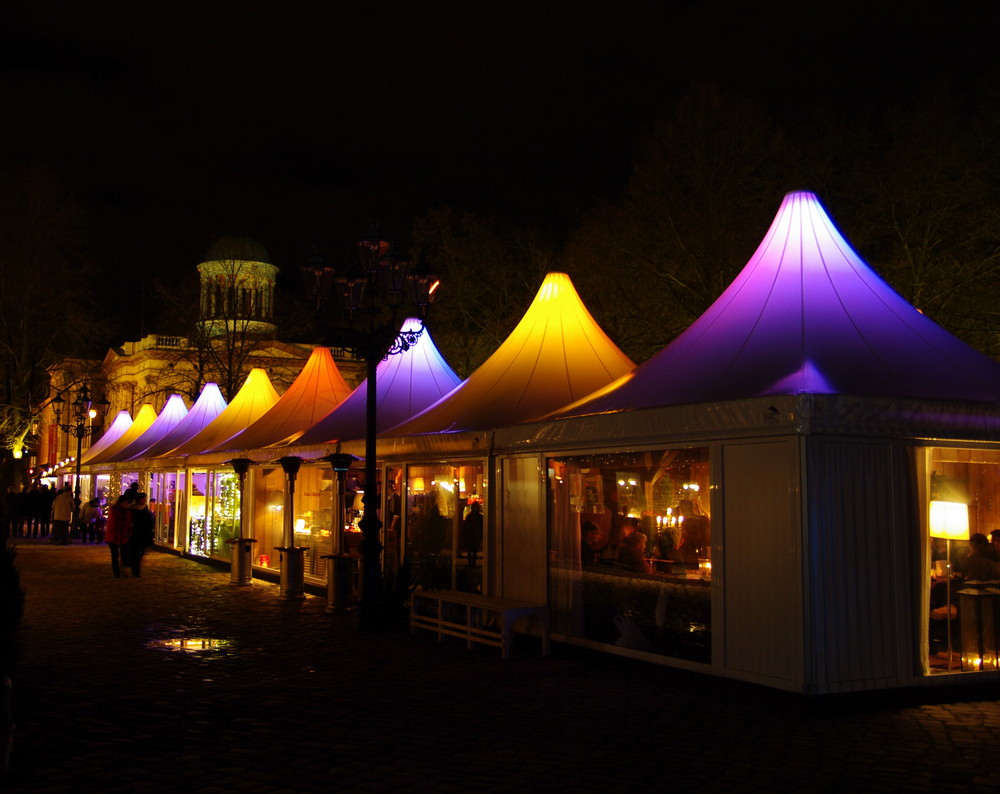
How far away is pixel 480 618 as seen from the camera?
11.7m

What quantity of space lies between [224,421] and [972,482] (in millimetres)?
20734

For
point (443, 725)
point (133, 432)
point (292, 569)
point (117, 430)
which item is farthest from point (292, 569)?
point (117, 430)

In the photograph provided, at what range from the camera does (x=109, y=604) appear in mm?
14914

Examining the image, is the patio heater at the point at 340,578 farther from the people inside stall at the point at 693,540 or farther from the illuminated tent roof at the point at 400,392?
the people inside stall at the point at 693,540

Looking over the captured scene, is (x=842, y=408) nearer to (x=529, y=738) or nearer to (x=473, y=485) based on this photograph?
(x=529, y=738)

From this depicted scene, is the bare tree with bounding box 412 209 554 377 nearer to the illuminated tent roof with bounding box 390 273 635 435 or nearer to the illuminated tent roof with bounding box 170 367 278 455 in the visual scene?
the illuminated tent roof with bounding box 170 367 278 455

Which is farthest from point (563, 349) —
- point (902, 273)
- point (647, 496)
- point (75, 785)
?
point (902, 273)

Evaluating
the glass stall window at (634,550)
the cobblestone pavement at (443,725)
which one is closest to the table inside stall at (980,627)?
the cobblestone pavement at (443,725)

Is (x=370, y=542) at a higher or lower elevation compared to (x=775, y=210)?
lower

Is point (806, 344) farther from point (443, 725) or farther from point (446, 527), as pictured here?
point (446, 527)

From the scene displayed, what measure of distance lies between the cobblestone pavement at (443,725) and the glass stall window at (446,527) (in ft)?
5.21

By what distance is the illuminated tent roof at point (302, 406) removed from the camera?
20.8m

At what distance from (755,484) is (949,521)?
180cm

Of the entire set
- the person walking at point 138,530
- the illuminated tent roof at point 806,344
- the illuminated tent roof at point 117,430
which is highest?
the illuminated tent roof at point 117,430
